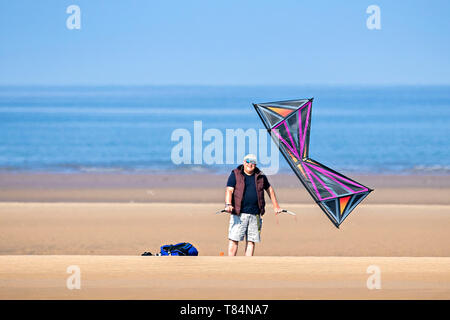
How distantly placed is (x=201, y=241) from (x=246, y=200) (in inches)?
149

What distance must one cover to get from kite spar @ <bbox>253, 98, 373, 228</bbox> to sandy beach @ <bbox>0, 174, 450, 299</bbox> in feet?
2.26

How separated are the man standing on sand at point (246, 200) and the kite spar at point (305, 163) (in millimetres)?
807

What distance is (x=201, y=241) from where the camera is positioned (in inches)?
432

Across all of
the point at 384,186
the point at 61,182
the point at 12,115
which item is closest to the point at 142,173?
the point at 61,182

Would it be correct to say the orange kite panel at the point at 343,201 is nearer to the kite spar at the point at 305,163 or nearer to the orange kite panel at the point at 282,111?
the kite spar at the point at 305,163

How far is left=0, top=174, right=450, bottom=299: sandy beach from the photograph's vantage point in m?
4.93

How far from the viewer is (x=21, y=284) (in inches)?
196

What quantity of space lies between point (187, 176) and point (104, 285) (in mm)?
16941

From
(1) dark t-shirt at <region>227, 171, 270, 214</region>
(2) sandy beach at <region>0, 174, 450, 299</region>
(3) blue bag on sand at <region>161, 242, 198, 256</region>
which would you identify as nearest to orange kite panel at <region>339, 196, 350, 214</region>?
(2) sandy beach at <region>0, 174, 450, 299</region>

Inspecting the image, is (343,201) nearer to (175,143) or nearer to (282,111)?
(282,111)

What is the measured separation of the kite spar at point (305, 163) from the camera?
21.2 ft

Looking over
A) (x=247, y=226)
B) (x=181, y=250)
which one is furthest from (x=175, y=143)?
(x=181, y=250)

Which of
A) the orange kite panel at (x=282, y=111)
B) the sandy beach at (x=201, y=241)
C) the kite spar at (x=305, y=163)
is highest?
the orange kite panel at (x=282, y=111)

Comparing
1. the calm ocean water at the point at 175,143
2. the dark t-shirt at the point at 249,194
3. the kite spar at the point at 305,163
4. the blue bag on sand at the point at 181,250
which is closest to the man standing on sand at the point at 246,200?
the dark t-shirt at the point at 249,194
